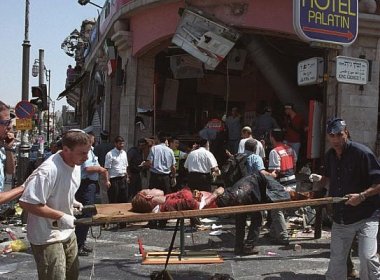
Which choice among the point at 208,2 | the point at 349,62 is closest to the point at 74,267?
the point at 349,62

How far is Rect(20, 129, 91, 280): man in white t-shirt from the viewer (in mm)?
3611

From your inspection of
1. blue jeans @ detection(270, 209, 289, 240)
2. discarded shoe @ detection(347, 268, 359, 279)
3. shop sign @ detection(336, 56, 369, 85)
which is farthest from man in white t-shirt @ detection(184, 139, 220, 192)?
discarded shoe @ detection(347, 268, 359, 279)

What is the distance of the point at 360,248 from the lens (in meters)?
4.89

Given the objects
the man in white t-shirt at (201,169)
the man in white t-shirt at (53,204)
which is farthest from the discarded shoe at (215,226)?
the man in white t-shirt at (53,204)

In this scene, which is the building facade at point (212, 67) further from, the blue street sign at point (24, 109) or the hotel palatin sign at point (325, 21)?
the blue street sign at point (24, 109)

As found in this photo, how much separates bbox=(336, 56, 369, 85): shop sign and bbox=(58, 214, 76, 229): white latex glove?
587cm

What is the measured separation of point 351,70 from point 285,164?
1.96 metres

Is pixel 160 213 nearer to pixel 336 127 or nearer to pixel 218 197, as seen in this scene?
pixel 218 197

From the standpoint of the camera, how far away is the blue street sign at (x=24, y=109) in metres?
16.1

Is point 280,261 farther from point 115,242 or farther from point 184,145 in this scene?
point 184,145

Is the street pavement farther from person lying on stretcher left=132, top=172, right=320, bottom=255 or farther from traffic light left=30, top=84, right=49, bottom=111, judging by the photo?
traffic light left=30, top=84, right=49, bottom=111

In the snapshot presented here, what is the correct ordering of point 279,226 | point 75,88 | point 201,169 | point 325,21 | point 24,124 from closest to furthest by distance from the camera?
point 279,226 < point 325,21 < point 201,169 < point 24,124 < point 75,88

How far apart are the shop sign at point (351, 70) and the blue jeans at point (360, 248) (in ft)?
12.7

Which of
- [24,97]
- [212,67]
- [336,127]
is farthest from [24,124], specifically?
[336,127]
